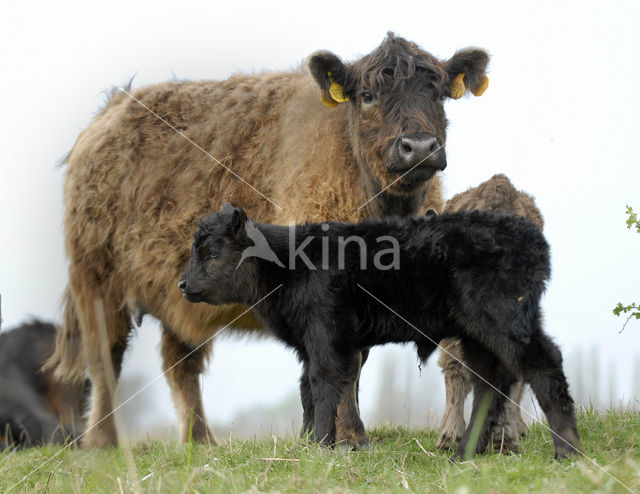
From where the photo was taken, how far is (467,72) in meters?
7.02

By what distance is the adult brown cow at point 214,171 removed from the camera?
6.30 meters

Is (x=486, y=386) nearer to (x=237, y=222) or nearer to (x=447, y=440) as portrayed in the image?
(x=447, y=440)

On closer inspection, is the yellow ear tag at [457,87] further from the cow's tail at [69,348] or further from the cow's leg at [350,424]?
the cow's tail at [69,348]

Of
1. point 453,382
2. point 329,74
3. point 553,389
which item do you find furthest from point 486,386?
point 329,74

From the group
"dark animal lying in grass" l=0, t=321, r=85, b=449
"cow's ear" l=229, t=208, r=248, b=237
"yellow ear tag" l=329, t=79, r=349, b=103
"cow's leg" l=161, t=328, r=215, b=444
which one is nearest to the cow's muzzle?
"yellow ear tag" l=329, t=79, r=349, b=103

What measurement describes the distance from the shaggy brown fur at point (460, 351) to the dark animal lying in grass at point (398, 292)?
1026 millimetres

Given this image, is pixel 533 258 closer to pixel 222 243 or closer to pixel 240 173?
pixel 222 243

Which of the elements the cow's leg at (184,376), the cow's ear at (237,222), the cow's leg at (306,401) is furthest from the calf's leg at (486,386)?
the cow's leg at (184,376)

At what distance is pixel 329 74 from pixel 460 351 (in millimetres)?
2627

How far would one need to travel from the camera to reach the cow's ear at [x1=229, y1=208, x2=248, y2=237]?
17.6ft

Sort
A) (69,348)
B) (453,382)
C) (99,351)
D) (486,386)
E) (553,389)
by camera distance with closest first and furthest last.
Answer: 1. (553,389)
2. (486,386)
3. (453,382)
4. (99,351)
5. (69,348)

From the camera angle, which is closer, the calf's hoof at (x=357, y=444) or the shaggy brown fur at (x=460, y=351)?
the calf's hoof at (x=357, y=444)

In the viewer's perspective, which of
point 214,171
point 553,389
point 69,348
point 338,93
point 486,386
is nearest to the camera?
point 553,389

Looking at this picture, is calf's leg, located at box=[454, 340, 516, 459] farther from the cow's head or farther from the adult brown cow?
the cow's head
